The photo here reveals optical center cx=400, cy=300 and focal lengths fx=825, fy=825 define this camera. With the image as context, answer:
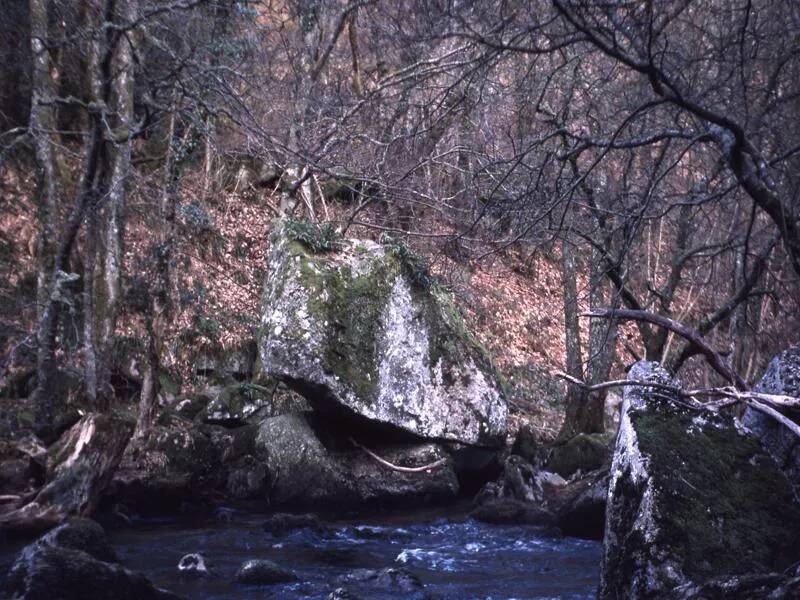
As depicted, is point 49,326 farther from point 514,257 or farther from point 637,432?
point 514,257

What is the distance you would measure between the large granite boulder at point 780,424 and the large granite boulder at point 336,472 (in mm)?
5316

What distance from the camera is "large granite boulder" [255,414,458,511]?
33.7 feet

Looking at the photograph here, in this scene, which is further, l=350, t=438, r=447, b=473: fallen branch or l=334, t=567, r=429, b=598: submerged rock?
l=350, t=438, r=447, b=473: fallen branch

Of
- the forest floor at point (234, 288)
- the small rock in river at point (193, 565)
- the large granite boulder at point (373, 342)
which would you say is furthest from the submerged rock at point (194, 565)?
the forest floor at point (234, 288)

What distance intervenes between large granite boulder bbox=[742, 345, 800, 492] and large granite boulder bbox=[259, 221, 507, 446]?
17.7 ft

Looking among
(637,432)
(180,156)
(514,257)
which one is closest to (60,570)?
(637,432)

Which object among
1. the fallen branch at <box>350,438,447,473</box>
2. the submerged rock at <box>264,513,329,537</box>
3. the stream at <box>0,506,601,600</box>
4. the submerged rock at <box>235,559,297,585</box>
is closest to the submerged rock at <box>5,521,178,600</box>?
the stream at <box>0,506,601,600</box>

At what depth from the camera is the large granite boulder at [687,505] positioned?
15.0 feet

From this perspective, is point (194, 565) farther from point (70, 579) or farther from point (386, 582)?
point (70, 579)

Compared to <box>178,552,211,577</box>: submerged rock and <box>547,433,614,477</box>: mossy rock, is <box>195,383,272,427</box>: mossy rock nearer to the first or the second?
<box>547,433,614,477</box>: mossy rock

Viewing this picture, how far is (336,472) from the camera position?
10336mm

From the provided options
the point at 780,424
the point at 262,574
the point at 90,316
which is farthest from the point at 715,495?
the point at 90,316

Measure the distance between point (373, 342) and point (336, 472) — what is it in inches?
68.1

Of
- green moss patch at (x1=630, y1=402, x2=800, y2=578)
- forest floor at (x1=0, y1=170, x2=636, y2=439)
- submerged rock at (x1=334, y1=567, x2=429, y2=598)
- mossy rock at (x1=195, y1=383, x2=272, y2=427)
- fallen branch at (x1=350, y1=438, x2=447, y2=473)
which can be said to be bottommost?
submerged rock at (x1=334, y1=567, x2=429, y2=598)
